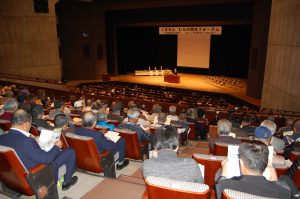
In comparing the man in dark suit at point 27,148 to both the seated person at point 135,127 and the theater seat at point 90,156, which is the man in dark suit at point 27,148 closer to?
the theater seat at point 90,156

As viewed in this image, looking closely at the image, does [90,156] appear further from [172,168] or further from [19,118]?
[172,168]

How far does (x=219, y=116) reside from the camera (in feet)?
28.4

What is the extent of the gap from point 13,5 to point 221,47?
50.4 feet

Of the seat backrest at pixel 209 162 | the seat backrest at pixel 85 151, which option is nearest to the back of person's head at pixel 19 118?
the seat backrest at pixel 85 151

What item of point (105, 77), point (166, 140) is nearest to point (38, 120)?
point (166, 140)

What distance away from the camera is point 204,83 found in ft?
63.6

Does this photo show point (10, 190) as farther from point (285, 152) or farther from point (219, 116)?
point (219, 116)

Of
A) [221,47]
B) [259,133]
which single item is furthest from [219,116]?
[221,47]

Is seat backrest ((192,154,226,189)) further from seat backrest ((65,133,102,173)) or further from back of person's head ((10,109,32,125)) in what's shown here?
back of person's head ((10,109,32,125))

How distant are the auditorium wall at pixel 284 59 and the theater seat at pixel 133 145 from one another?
6636 mm

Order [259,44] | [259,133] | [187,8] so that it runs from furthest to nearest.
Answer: [187,8], [259,44], [259,133]

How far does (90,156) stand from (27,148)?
84 cm

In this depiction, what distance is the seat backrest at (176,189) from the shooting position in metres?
1.91

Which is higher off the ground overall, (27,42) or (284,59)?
(27,42)
